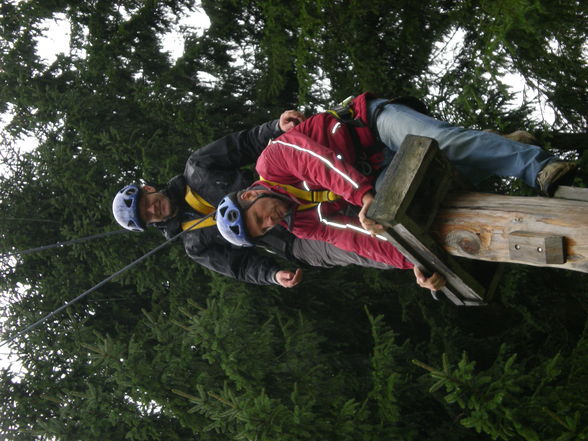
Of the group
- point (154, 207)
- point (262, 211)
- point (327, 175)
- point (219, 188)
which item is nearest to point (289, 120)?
point (262, 211)

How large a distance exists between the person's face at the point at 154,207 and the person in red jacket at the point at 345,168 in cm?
147

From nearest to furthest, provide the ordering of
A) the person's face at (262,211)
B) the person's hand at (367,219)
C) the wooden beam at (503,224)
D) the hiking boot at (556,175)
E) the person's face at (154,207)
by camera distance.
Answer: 1. the wooden beam at (503,224)
2. the hiking boot at (556,175)
3. the person's hand at (367,219)
4. the person's face at (262,211)
5. the person's face at (154,207)

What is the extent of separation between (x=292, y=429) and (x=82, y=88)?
5.42 metres

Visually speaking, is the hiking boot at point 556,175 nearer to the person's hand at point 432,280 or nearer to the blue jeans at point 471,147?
the blue jeans at point 471,147

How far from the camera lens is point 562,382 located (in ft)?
17.9

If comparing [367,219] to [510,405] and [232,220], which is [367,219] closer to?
[232,220]

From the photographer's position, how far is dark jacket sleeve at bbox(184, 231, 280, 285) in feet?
14.7

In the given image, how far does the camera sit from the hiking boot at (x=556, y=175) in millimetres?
2396

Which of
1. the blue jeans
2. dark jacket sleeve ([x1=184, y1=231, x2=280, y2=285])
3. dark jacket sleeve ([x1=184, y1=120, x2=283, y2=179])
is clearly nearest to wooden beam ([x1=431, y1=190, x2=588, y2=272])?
the blue jeans

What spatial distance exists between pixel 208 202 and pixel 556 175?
10.9 feet

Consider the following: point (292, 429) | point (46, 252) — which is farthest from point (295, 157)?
point (46, 252)

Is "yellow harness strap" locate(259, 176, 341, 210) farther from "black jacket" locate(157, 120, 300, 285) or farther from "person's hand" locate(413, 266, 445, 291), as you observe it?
"black jacket" locate(157, 120, 300, 285)

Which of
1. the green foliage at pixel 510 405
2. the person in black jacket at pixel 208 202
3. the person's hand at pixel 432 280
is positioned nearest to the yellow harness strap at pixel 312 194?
the person's hand at pixel 432 280

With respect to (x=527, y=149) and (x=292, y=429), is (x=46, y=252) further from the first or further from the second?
(x=527, y=149)
